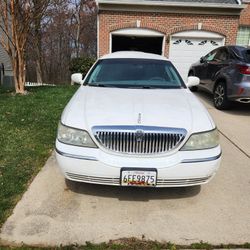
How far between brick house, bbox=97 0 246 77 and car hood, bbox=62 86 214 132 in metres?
9.13

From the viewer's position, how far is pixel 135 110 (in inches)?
137

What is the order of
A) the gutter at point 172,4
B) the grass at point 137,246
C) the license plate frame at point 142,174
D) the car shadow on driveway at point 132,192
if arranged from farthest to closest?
1. the gutter at point 172,4
2. the car shadow on driveway at point 132,192
3. the license plate frame at point 142,174
4. the grass at point 137,246

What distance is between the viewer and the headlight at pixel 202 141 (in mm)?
3256

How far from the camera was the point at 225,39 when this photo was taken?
1284 cm

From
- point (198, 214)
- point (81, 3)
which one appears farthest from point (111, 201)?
point (81, 3)

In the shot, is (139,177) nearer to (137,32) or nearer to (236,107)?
(236,107)

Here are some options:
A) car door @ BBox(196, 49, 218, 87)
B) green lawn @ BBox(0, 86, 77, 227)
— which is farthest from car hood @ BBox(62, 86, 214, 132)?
car door @ BBox(196, 49, 218, 87)

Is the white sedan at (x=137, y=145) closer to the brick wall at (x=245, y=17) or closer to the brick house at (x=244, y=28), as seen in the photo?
the brick house at (x=244, y=28)

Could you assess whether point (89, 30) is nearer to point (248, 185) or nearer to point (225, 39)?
point (225, 39)

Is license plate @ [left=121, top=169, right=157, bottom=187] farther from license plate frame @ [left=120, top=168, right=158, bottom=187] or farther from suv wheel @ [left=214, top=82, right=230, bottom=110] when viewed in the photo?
suv wheel @ [left=214, top=82, right=230, bottom=110]

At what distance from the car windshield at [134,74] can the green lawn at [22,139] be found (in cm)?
135

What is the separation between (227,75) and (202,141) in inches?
189

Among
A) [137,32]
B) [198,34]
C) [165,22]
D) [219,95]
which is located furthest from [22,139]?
[198,34]

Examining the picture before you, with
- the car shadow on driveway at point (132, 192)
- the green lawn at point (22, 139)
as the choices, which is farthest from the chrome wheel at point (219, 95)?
the car shadow on driveway at point (132, 192)
